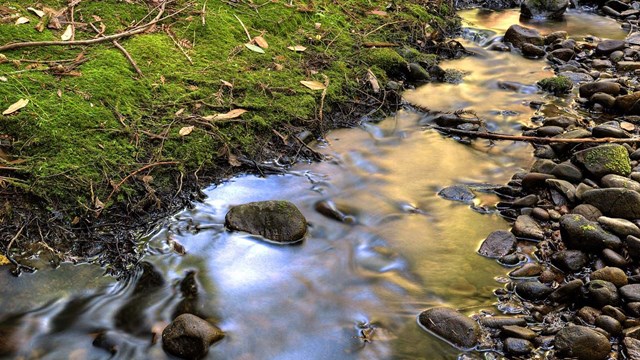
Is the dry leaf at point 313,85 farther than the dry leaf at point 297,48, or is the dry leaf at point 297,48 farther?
the dry leaf at point 297,48

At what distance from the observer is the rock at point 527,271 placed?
3900 millimetres

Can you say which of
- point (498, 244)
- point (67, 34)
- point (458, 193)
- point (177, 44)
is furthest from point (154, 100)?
point (498, 244)

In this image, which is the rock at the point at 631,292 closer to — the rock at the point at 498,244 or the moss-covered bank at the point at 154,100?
the rock at the point at 498,244

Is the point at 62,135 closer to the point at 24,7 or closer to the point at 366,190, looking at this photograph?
the point at 24,7

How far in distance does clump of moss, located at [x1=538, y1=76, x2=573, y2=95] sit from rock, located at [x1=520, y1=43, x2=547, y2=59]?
1.34 m

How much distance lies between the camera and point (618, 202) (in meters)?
4.27

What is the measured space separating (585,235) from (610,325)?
844 mm

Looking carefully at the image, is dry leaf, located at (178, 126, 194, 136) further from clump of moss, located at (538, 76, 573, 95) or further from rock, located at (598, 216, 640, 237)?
clump of moss, located at (538, 76, 573, 95)

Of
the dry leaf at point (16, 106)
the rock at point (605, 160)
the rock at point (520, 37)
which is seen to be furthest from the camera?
the rock at point (520, 37)

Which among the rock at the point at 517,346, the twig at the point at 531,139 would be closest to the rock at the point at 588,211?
the twig at the point at 531,139

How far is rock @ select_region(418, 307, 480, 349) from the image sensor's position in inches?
130

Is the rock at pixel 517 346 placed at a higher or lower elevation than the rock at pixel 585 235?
lower

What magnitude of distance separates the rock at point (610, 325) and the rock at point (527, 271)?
61 centimetres

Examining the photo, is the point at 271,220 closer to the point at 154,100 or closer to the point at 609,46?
the point at 154,100
